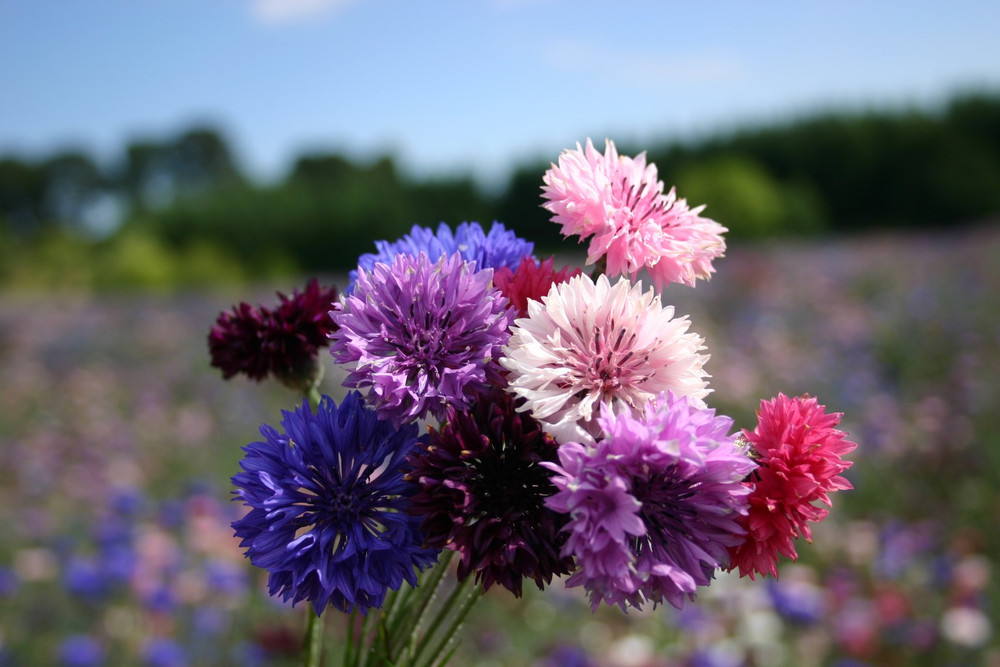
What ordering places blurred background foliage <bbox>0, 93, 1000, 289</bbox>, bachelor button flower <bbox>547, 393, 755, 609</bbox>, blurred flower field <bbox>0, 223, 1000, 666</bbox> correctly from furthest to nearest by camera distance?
blurred background foliage <bbox>0, 93, 1000, 289</bbox>
blurred flower field <bbox>0, 223, 1000, 666</bbox>
bachelor button flower <bbox>547, 393, 755, 609</bbox>

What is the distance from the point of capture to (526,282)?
0.56 metres

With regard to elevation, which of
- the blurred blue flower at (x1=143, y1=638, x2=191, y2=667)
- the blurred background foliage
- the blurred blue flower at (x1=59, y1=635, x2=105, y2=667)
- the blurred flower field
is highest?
the blurred background foliage

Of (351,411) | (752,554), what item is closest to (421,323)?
(351,411)

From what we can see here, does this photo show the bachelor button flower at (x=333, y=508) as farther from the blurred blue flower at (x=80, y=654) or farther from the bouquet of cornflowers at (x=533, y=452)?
the blurred blue flower at (x=80, y=654)

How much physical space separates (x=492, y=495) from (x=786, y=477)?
179 millimetres

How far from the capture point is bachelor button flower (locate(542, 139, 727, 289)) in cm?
56

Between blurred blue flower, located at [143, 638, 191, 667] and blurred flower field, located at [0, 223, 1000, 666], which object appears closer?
blurred blue flower, located at [143, 638, 191, 667]

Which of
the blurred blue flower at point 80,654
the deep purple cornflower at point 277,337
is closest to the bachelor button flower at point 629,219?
the deep purple cornflower at point 277,337

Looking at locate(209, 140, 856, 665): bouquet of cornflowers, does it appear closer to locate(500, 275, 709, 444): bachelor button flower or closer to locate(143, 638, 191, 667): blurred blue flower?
locate(500, 275, 709, 444): bachelor button flower

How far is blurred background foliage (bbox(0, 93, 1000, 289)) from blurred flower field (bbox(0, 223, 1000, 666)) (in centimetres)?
632

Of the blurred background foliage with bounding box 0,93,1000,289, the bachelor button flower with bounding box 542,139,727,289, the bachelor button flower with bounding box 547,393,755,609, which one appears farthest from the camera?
the blurred background foliage with bounding box 0,93,1000,289

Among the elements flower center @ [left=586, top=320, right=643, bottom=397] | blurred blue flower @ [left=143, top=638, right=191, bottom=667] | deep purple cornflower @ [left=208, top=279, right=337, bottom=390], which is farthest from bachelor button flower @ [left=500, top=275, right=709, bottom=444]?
blurred blue flower @ [left=143, top=638, right=191, bottom=667]

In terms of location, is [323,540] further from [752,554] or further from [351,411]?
[752,554]

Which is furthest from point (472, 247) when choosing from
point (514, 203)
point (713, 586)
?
point (514, 203)
